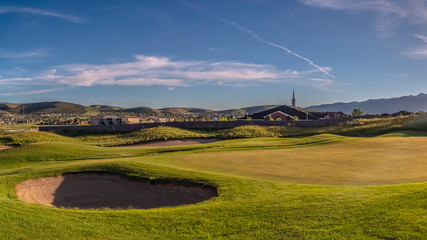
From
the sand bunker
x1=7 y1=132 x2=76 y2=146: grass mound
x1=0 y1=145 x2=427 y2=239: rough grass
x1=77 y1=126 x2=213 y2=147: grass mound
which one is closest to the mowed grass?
x1=0 y1=145 x2=427 y2=239: rough grass

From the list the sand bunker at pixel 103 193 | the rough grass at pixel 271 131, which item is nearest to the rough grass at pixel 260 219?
the sand bunker at pixel 103 193

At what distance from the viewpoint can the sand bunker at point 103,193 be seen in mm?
13805

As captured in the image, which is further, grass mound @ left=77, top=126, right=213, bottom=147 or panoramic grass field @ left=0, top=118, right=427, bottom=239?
grass mound @ left=77, top=126, right=213, bottom=147

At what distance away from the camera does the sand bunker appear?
13.8 m

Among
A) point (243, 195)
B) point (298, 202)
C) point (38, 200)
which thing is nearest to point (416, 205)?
point (298, 202)

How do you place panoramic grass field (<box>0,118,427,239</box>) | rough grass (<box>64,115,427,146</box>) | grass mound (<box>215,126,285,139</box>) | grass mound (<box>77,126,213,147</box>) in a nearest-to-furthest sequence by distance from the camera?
panoramic grass field (<box>0,118,427,239</box>) < rough grass (<box>64,115,427,146</box>) < grass mound (<box>77,126,213,147</box>) < grass mound (<box>215,126,285,139</box>)

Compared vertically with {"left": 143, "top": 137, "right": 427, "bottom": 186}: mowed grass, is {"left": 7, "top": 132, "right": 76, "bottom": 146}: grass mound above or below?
below

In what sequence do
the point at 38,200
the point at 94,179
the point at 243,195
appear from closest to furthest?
the point at 243,195
the point at 38,200
the point at 94,179

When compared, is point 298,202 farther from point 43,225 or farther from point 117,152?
point 117,152

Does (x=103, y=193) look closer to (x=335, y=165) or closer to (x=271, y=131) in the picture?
(x=335, y=165)

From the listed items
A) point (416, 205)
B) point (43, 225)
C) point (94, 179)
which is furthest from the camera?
point (94, 179)

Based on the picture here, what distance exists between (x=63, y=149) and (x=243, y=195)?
26209 millimetres

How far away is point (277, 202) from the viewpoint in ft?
32.2

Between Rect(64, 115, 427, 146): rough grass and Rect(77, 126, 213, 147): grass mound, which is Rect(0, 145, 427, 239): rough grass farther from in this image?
Rect(77, 126, 213, 147): grass mound
